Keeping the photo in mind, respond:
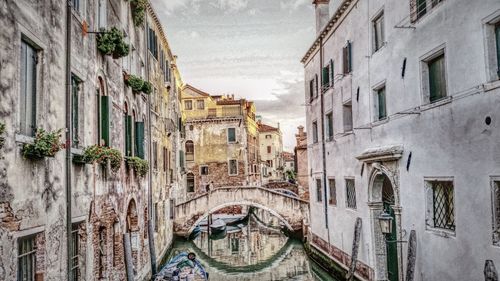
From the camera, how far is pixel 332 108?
557 inches

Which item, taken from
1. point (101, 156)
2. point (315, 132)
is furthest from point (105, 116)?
point (315, 132)

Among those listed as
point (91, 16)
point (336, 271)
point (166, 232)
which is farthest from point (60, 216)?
point (166, 232)

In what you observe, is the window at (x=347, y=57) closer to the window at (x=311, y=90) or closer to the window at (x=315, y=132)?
the window at (x=315, y=132)

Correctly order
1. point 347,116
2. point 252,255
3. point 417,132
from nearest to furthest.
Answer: point 417,132 → point 347,116 → point 252,255

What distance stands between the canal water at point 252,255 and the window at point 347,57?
6451mm

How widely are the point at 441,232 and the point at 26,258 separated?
626cm

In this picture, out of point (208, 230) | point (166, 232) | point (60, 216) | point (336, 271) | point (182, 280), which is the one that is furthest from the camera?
point (208, 230)

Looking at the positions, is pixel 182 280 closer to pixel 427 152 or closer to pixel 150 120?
pixel 150 120

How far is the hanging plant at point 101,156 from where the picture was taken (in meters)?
7.18

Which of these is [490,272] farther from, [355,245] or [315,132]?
[315,132]

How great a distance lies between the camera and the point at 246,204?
22125mm

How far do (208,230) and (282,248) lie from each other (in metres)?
6.11

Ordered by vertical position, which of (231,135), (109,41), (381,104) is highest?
(231,135)

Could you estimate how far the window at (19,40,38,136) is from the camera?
205 inches
